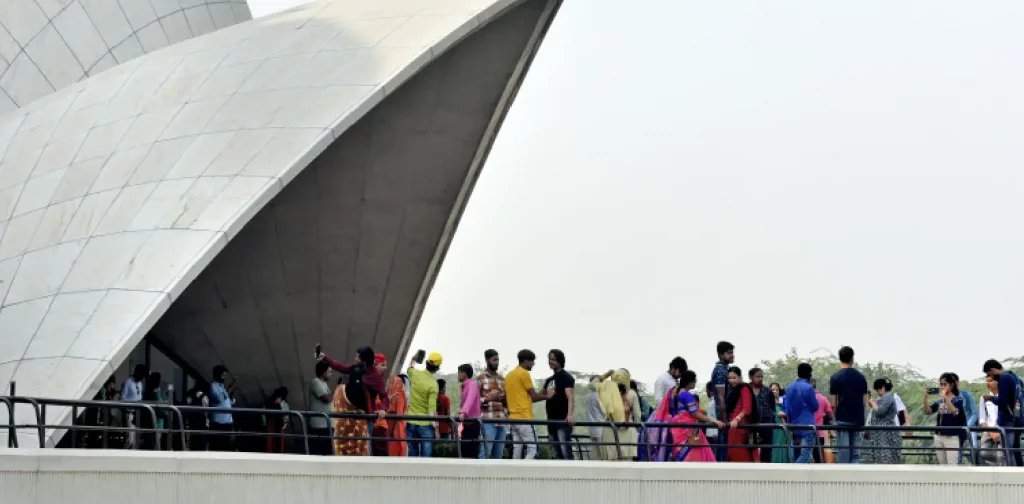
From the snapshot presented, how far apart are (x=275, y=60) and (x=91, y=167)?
2831mm

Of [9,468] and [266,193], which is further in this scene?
[266,193]

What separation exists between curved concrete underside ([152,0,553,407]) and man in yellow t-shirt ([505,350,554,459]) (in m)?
7.82

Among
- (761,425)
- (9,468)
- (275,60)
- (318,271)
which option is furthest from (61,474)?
(318,271)

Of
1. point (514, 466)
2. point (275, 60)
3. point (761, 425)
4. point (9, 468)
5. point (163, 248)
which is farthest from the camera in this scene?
point (275, 60)

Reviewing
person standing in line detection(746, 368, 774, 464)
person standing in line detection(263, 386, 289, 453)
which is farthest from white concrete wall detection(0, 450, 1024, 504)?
person standing in line detection(263, 386, 289, 453)

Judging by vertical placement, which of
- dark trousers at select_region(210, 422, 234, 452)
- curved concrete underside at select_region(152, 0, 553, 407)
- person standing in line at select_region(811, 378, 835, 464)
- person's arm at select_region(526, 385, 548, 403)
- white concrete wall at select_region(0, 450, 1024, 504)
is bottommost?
white concrete wall at select_region(0, 450, 1024, 504)

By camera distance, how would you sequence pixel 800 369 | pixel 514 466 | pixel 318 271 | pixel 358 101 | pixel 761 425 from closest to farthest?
pixel 514 466
pixel 761 425
pixel 800 369
pixel 358 101
pixel 318 271

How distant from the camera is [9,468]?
1059cm

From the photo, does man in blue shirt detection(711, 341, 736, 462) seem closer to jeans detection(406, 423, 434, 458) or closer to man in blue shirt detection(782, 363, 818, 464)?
man in blue shirt detection(782, 363, 818, 464)

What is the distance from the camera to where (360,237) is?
2523cm

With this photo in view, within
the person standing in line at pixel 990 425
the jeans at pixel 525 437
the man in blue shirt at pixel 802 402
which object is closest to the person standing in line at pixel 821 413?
the man in blue shirt at pixel 802 402

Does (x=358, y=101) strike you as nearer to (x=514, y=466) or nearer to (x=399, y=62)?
(x=399, y=62)

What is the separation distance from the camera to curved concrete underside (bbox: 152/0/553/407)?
22.8 m

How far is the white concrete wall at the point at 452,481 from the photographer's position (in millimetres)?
10750
